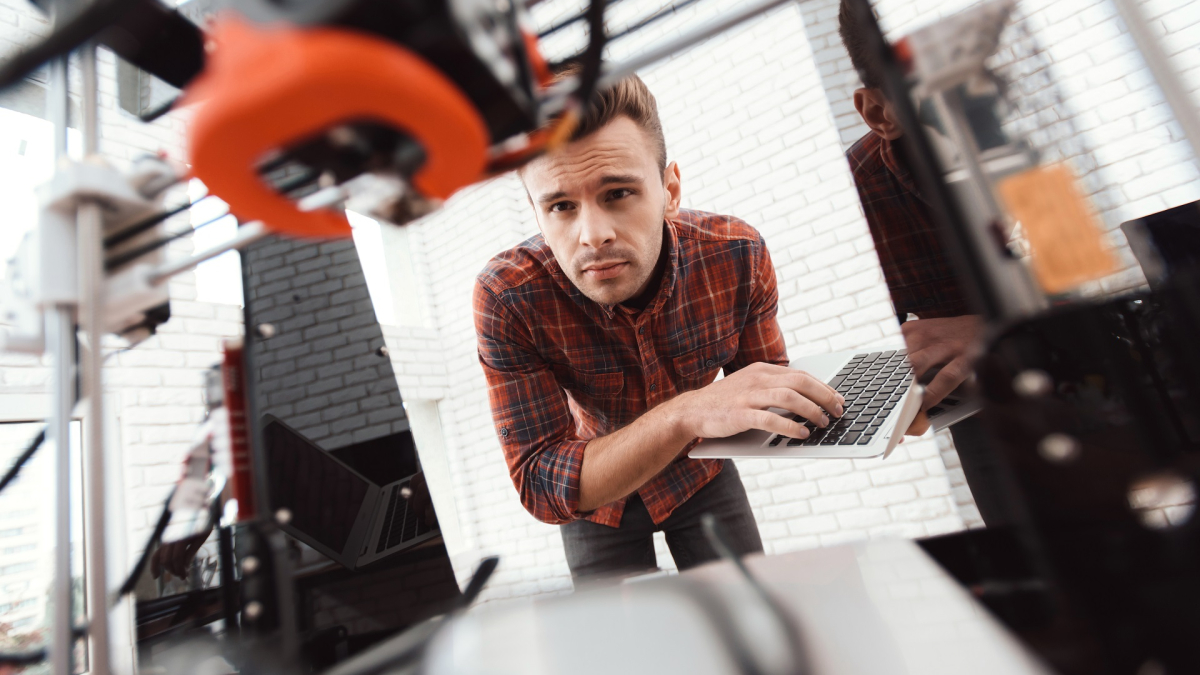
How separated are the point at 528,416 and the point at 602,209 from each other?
425 millimetres

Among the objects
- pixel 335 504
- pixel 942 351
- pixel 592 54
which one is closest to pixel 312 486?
pixel 335 504

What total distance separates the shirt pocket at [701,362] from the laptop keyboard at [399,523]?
0.60 metres

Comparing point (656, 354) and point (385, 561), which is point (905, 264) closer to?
point (656, 354)

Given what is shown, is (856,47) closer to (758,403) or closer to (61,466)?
(758,403)

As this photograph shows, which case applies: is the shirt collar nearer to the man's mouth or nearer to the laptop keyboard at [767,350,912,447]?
the man's mouth

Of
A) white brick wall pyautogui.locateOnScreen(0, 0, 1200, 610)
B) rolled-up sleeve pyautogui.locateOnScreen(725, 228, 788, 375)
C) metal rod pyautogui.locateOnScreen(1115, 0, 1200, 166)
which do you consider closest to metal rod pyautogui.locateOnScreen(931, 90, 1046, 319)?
metal rod pyautogui.locateOnScreen(1115, 0, 1200, 166)

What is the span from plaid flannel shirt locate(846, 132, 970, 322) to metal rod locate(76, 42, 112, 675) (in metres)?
0.78

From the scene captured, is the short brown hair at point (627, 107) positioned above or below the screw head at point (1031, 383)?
above

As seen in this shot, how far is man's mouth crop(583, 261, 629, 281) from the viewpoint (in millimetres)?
1036

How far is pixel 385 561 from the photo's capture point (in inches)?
32.2

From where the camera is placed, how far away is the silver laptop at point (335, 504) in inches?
27.3

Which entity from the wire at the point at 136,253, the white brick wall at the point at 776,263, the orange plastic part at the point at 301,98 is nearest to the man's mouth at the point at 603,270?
the wire at the point at 136,253

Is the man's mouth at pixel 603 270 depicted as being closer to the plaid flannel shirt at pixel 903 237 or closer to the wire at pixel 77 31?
the plaid flannel shirt at pixel 903 237

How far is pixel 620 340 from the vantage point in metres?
1.15
